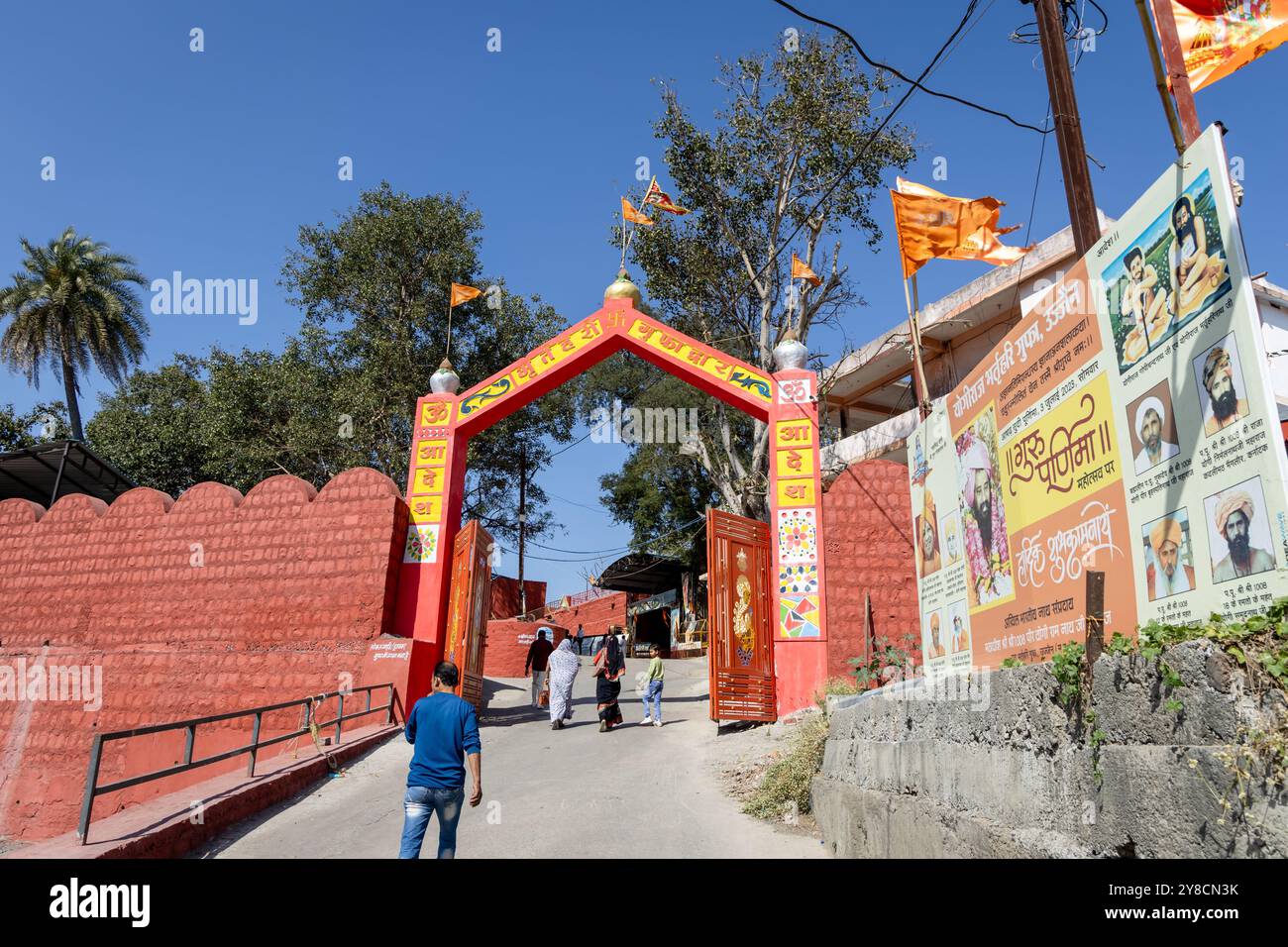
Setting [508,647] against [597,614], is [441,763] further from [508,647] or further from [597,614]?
[597,614]

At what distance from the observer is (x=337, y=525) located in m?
14.3

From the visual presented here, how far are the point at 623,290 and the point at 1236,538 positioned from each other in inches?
517

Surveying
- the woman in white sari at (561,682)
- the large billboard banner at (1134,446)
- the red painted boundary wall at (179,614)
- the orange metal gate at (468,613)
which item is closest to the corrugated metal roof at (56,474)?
Answer: the red painted boundary wall at (179,614)

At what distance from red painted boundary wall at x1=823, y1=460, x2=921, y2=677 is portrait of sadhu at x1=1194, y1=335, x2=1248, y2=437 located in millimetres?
9578

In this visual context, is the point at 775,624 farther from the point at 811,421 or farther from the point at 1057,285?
the point at 1057,285

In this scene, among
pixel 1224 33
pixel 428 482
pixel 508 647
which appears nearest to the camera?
pixel 1224 33

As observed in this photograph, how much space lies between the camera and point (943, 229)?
1089 centimetres

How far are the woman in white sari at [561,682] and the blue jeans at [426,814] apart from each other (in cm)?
793

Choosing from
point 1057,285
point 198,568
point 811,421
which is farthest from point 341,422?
point 1057,285

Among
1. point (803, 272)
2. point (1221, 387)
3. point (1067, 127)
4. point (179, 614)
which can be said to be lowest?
point (179, 614)

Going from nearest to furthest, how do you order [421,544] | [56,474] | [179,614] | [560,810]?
1. [560,810]
2. [179,614]
3. [421,544]
4. [56,474]

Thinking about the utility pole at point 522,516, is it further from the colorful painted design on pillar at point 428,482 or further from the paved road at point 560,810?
the paved road at point 560,810

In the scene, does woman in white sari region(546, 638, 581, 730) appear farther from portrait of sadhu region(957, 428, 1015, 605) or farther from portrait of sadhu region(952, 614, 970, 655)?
portrait of sadhu region(957, 428, 1015, 605)

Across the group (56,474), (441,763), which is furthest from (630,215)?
(56,474)
